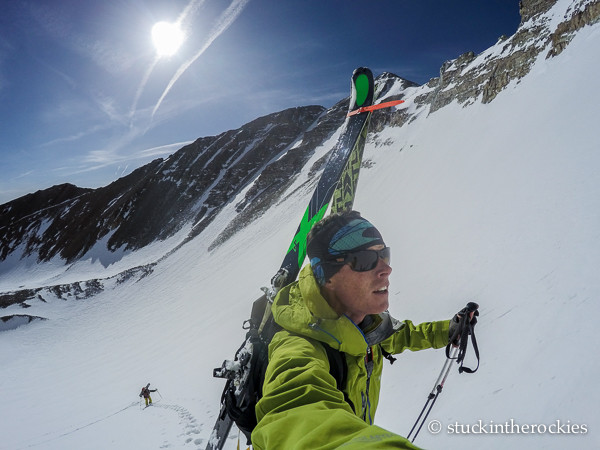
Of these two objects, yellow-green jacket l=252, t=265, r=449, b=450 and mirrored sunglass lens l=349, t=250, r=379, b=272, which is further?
mirrored sunglass lens l=349, t=250, r=379, b=272

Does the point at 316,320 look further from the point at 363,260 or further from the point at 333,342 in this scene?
the point at 363,260

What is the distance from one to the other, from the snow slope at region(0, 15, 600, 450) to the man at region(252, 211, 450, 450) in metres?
1.69

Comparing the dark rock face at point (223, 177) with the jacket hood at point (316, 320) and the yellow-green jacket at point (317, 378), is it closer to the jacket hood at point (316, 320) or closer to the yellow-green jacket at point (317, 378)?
the yellow-green jacket at point (317, 378)

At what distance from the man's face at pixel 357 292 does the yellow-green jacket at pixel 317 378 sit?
17 cm

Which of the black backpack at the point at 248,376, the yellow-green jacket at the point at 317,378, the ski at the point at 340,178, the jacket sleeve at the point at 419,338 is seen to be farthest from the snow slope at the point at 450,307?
the ski at the point at 340,178

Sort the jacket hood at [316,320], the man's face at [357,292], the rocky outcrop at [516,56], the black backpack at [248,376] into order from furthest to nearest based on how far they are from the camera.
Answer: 1. the rocky outcrop at [516,56]
2. the black backpack at [248,376]
3. the man's face at [357,292]
4. the jacket hood at [316,320]

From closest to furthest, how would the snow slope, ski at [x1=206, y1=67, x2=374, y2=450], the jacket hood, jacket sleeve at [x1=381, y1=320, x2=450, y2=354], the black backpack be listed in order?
the jacket hood, the black backpack, jacket sleeve at [x1=381, y1=320, x2=450, y2=354], the snow slope, ski at [x1=206, y1=67, x2=374, y2=450]

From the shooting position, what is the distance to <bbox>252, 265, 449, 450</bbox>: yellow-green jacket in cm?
109

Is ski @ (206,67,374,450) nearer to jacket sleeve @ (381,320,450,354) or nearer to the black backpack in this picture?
the black backpack

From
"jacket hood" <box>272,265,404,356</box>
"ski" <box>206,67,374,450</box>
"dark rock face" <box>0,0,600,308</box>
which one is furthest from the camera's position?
"dark rock face" <box>0,0,600,308</box>

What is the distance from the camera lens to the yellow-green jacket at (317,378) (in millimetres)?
1093

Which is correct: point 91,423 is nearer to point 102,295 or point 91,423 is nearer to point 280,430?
point 280,430

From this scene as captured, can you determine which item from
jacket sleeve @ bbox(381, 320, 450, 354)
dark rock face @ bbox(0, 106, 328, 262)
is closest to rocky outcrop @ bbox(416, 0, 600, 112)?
dark rock face @ bbox(0, 106, 328, 262)

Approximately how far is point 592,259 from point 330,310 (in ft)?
18.3
